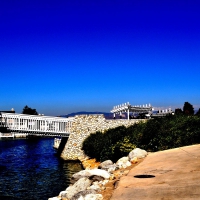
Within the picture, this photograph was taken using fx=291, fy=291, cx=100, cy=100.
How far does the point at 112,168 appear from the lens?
1202 centimetres

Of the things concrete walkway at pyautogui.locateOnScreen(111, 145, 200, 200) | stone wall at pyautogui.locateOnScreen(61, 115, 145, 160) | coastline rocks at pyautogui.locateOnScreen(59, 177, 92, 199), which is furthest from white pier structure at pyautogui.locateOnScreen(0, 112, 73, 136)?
coastline rocks at pyautogui.locateOnScreen(59, 177, 92, 199)

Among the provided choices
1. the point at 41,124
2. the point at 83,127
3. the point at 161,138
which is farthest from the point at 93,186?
the point at 41,124

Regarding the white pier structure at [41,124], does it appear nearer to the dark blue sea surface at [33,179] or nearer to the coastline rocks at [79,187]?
the dark blue sea surface at [33,179]

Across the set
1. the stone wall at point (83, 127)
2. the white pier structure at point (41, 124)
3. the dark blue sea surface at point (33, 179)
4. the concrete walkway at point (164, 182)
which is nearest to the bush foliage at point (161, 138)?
the dark blue sea surface at point (33, 179)

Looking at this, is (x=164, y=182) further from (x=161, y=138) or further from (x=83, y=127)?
(x=83, y=127)

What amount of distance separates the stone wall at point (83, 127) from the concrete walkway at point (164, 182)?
62.9 ft

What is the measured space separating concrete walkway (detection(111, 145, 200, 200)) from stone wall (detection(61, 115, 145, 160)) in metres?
19.2

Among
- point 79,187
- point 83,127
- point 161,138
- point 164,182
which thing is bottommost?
point 79,187

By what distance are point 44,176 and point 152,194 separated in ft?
49.0

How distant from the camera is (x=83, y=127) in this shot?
3062 cm

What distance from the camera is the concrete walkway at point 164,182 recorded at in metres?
7.00

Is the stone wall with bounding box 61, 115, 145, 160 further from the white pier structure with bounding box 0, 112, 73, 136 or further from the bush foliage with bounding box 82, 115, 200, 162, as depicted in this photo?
the bush foliage with bounding box 82, 115, 200, 162

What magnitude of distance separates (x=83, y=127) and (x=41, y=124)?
17.0 feet

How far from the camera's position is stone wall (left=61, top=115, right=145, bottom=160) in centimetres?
3016
